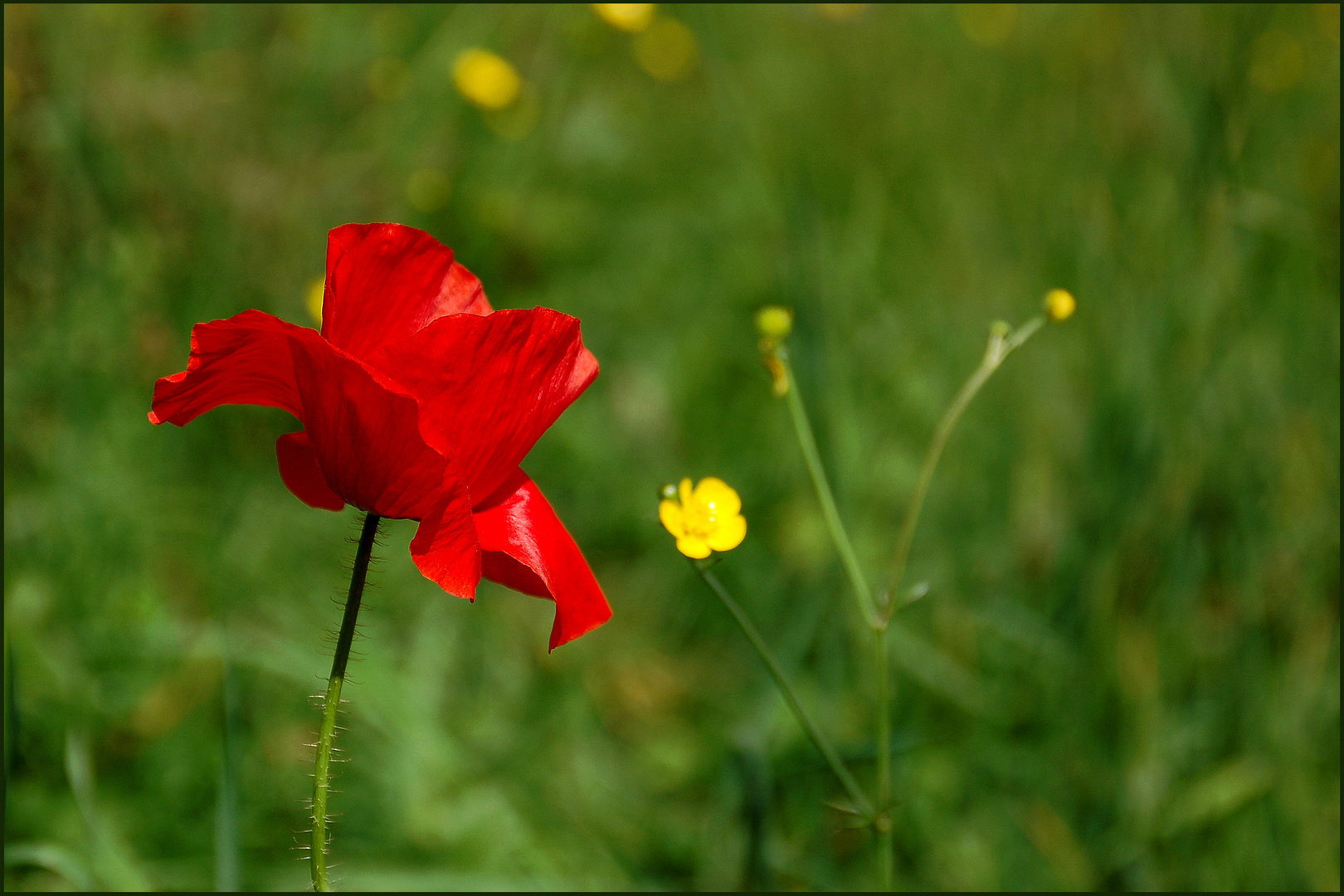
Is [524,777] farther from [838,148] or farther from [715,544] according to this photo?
[838,148]

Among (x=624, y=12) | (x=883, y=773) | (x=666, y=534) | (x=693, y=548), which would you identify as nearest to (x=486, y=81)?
(x=624, y=12)

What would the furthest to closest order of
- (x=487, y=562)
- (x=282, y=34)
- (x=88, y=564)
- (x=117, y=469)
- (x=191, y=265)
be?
(x=282, y=34)
(x=191, y=265)
(x=117, y=469)
(x=88, y=564)
(x=487, y=562)

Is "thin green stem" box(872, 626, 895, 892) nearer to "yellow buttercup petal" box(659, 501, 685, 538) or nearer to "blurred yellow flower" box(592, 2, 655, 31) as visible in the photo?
"yellow buttercup petal" box(659, 501, 685, 538)

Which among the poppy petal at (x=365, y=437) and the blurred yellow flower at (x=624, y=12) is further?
the blurred yellow flower at (x=624, y=12)

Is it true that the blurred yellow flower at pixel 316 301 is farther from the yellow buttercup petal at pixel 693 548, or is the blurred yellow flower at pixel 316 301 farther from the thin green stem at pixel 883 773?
the thin green stem at pixel 883 773

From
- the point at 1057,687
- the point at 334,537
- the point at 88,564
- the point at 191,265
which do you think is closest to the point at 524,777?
the point at 334,537

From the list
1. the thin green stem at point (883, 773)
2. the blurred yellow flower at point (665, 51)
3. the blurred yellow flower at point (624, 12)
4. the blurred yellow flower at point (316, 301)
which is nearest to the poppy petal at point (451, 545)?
the thin green stem at point (883, 773)

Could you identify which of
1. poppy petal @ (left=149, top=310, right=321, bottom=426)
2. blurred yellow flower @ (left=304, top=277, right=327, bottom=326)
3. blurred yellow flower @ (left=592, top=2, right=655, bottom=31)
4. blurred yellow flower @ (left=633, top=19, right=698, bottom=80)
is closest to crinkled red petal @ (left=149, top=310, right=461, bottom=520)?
poppy petal @ (left=149, top=310, right=321, bottom=426)
